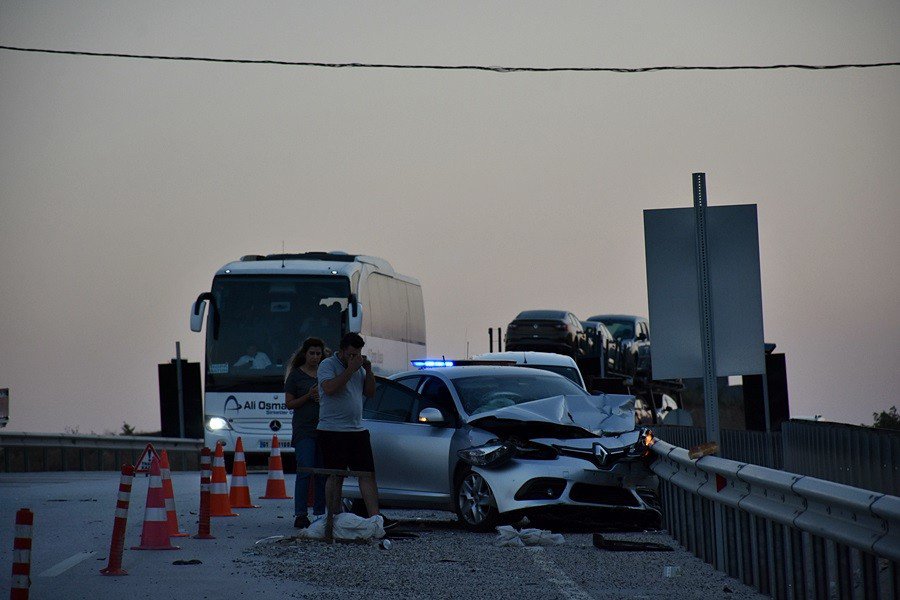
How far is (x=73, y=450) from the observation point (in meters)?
37.8

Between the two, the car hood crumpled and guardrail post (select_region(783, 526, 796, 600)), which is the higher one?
the car hood crumpled

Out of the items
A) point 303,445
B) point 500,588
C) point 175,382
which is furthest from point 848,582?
point 175,382

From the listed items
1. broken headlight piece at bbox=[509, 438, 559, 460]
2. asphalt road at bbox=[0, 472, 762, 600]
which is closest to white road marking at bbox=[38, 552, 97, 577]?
asphalt road at bbox=[0, 472, 762, 600]

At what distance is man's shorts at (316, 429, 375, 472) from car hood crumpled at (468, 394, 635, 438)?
4.41ft

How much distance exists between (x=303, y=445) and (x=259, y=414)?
46.0 feet

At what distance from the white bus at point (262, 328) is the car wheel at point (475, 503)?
14035 millimetres

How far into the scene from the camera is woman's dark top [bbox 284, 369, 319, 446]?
15570 mm

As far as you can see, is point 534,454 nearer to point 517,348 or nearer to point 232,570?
point 232,570

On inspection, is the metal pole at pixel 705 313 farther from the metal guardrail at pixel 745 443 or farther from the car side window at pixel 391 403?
the metal guardrail at pixel 745 443

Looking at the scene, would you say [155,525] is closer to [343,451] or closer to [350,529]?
[350,529]

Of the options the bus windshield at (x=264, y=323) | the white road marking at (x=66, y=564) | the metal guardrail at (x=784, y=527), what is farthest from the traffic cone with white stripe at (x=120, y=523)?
the bus windshield at (x=264, y=323)

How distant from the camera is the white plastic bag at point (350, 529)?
43.7 ft

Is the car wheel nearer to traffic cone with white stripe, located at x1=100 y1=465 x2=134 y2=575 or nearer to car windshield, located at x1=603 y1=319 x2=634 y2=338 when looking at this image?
traffic cone with white stripe, located at x1=100 y1=465 x2=134 y2=575

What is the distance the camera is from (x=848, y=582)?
8.10m
